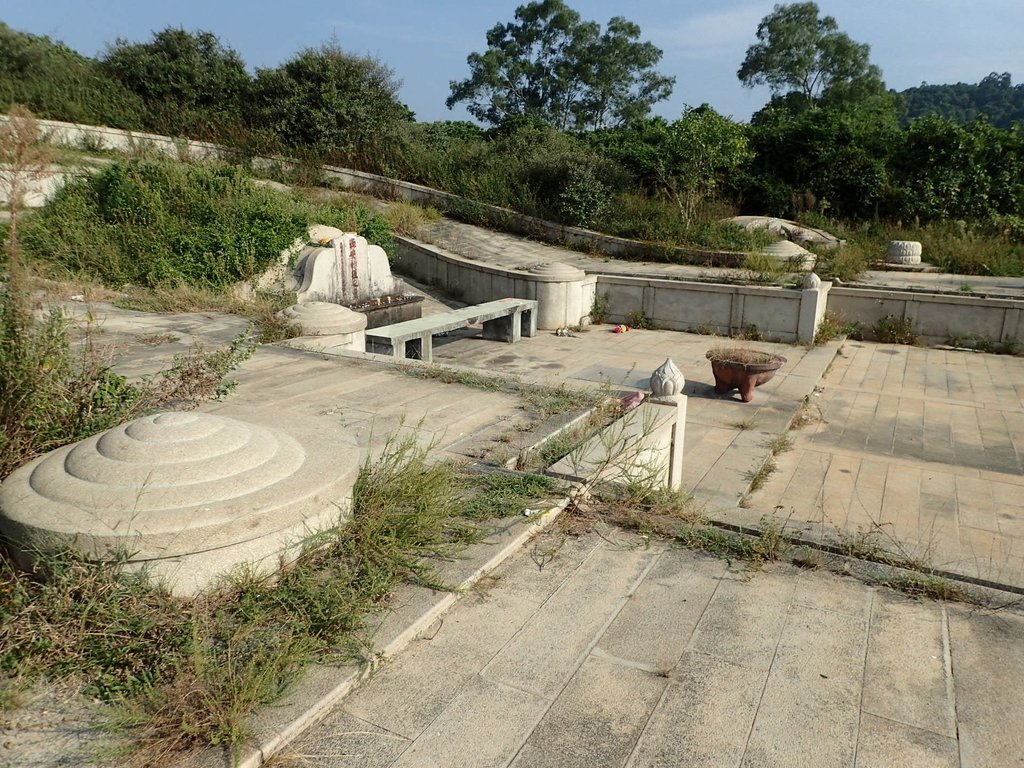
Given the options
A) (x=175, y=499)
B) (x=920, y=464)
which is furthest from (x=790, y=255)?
(x=175, y=499)

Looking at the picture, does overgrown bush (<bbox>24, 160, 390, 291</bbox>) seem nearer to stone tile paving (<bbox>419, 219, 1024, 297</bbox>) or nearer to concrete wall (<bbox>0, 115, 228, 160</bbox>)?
stone tile paving (<bbox>419, 219, 1024, 297</bbox>)

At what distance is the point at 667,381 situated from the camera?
15.7 ft

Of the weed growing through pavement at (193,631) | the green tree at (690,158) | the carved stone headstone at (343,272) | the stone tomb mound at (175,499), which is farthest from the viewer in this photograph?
the green tree at (690,158)

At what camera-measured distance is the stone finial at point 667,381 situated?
4.79 meters

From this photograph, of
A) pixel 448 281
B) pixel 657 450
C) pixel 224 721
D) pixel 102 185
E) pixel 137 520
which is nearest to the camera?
pixel 224 721

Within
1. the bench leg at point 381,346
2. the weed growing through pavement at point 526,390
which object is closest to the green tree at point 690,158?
the bench leg at point 381,346

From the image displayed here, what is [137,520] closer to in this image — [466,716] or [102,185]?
[466,716]

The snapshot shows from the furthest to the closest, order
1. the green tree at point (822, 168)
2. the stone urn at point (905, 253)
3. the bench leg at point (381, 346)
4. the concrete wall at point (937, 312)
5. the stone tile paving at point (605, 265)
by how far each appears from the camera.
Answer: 1. the green tree at point (822, 168)
2. the stone urn at point (905, 253)
3. the stone tile paving at point (605, 265)
4. the concrete wall at point (937, 312)
5. the bench leg at point (381, 346)

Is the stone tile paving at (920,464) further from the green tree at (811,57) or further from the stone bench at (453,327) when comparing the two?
the green tree at (811,57)

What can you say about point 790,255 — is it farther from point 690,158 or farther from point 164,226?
point 164,226

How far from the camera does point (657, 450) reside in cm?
432

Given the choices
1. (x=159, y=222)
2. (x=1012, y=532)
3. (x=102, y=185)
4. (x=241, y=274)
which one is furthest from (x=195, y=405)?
(x=102, y=185)

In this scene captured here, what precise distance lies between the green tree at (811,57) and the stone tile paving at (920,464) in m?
33.0

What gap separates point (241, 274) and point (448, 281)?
388cm
